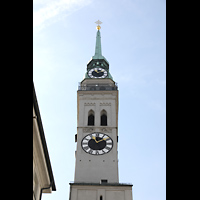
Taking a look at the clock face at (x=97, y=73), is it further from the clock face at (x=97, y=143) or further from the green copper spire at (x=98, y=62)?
the clock face at (x=97, y=143)

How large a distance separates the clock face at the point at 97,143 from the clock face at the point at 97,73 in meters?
10.5

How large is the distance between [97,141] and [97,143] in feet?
0.64

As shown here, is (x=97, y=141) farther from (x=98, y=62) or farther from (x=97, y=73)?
(x=98, y=62)

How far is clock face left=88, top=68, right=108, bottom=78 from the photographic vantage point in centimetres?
5112

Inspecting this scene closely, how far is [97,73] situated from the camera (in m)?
51.8

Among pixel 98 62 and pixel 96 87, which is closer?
pixel 96 87

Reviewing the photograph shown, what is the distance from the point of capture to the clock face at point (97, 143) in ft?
135

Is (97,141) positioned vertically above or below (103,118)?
below

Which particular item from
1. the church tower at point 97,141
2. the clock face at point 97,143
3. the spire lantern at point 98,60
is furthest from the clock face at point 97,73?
the clock face at point 97,143

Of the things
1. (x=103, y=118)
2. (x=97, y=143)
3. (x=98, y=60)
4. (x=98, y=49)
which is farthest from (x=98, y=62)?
(x=97, y=143)

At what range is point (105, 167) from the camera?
131ft
